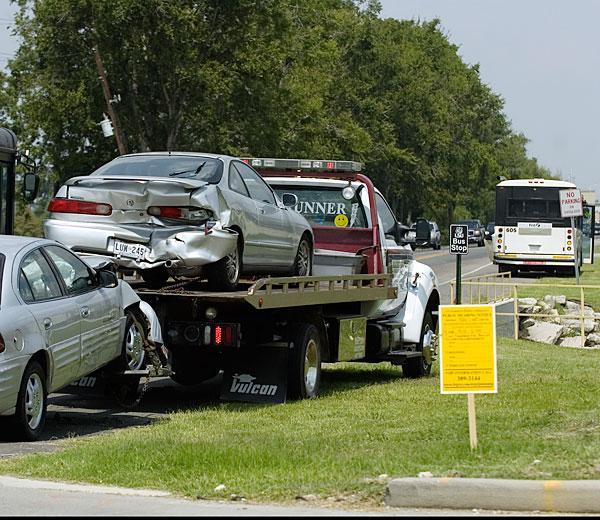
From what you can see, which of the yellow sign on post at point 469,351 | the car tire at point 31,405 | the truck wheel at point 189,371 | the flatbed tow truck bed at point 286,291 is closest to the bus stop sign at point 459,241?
the flatbed tow truck bed at point 286,291

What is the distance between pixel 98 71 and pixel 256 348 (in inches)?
1611

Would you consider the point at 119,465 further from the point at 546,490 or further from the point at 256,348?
the point at 256,348

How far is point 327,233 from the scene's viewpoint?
1661cm

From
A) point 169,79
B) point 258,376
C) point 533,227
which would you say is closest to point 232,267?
point 258,376

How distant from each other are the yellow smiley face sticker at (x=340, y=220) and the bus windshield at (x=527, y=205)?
32723 mm

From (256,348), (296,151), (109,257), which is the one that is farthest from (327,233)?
(296,151)

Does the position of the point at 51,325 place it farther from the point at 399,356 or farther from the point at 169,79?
the point at 169,79

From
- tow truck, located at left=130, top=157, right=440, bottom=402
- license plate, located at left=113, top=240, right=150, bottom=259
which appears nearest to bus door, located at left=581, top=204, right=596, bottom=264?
tow truck, located at left=130, top=157, right=440, bottom=402

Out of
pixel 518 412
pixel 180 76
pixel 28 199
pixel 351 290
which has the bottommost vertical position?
pixel 518 412

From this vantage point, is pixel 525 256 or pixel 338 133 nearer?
pixel 525 256

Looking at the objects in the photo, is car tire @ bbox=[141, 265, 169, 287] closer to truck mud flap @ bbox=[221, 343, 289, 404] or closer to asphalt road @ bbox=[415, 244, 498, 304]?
truck mud flap @ bbox=[221, 343, 289, 404]

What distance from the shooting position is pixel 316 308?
14.9m

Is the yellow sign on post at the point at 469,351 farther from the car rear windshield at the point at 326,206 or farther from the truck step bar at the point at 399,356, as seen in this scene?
the truck step bar at the point at 399,356

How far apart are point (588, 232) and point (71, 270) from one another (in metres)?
48.9
